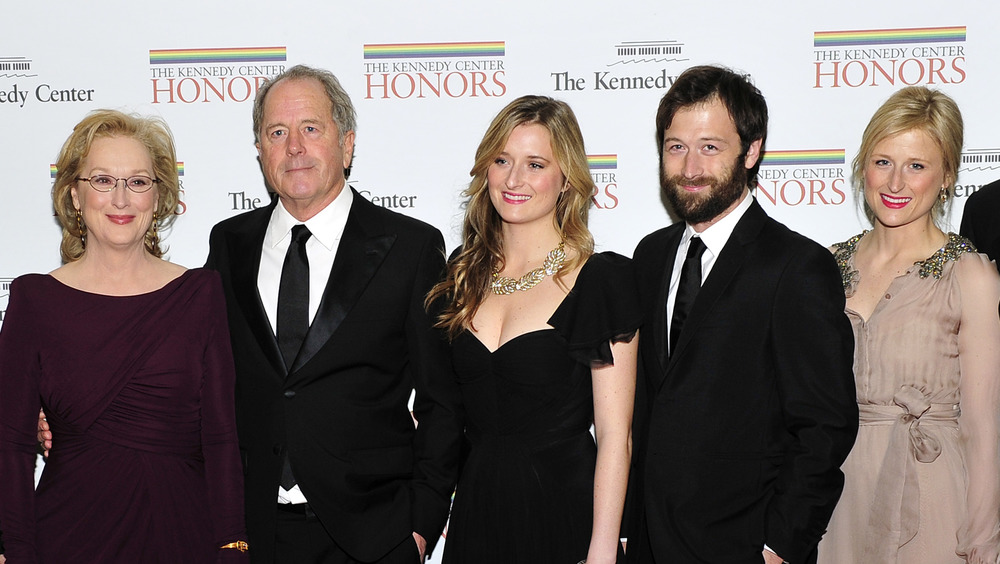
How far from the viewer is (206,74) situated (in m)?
3.54

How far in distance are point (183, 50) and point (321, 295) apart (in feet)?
5.11

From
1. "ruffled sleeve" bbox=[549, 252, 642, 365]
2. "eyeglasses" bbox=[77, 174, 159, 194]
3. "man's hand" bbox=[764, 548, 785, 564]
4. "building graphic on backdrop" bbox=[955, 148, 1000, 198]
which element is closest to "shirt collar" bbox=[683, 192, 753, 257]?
"ruffled sleeve" bbox=[549, 252, 642, 365]

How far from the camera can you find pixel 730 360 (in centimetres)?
233

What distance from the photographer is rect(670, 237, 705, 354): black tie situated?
241cm

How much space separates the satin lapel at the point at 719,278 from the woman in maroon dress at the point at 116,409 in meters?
1.21

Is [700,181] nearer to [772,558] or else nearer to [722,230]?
[722,230]

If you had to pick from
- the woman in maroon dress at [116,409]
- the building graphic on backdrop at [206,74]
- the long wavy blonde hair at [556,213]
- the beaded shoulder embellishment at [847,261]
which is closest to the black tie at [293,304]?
the woman in maroon dress at [116,409]

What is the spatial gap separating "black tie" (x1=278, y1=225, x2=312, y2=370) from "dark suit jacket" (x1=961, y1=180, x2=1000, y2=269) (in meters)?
2.04

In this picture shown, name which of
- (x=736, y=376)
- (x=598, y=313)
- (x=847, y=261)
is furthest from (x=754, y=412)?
(x=847, y=261)

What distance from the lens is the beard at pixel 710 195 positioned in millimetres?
2432

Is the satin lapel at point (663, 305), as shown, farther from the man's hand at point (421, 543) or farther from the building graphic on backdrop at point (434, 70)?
the building graphic on backdrop at point (434, 70)

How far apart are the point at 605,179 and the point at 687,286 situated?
1.12m

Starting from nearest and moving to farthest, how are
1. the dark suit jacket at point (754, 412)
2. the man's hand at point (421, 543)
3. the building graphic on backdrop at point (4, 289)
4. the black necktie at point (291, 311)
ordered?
the dark suit jacket at point (754, 412) → the black necktie at point (291, 311) → the man's hand at point (421, 543) → the building graphic on backdrop at point (4, 289)

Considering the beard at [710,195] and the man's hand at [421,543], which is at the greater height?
the beard at [710,195]
